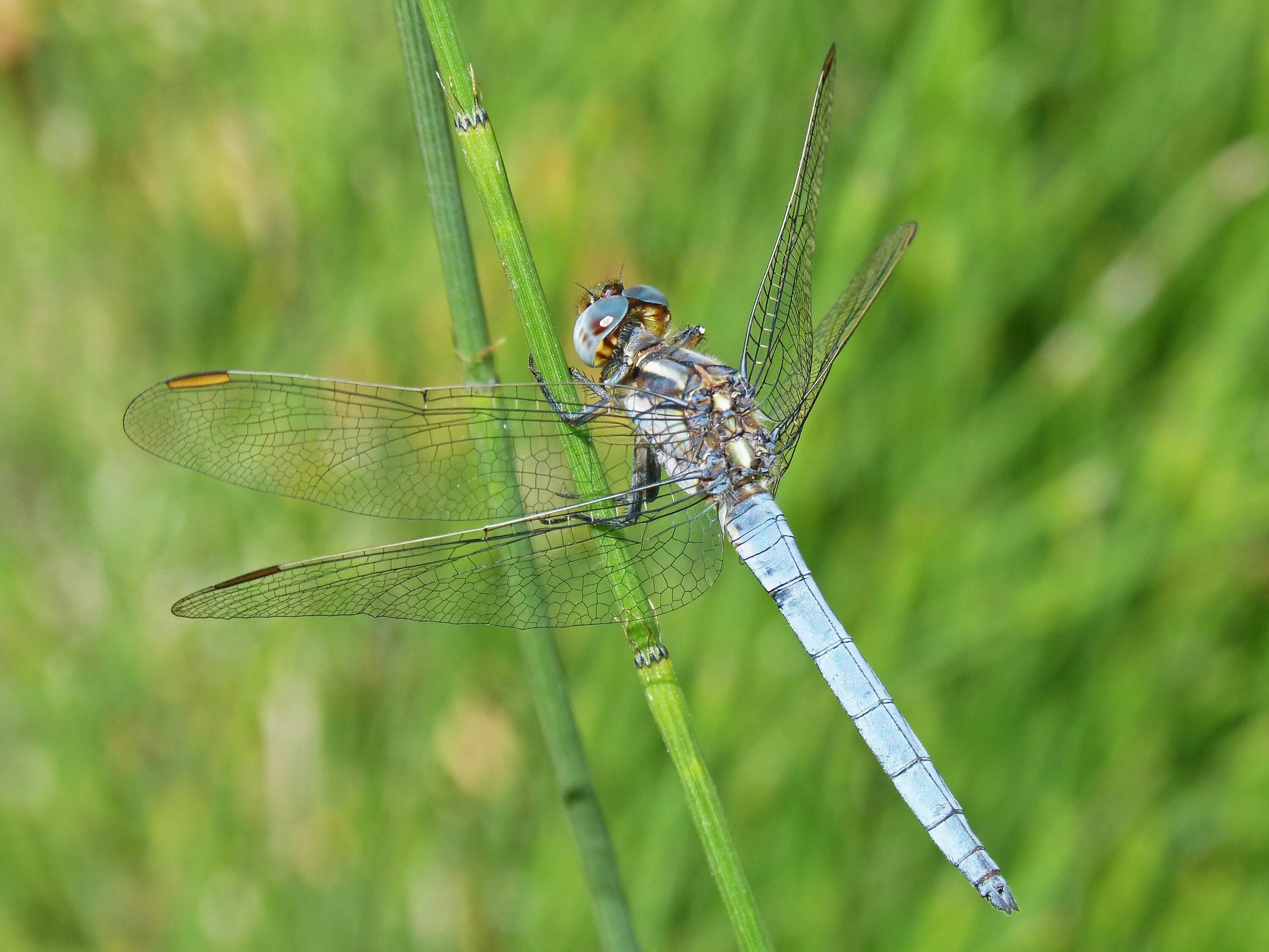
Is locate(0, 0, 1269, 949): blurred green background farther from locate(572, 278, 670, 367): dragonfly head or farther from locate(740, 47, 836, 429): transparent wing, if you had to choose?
locate(740, 47, 836, 429): transparent wing

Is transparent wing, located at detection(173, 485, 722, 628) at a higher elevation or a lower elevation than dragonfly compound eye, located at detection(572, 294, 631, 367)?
lower

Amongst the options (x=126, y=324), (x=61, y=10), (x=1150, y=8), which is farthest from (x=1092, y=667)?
(x=61, y=10)

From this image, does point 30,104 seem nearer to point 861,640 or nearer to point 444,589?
point 444,589

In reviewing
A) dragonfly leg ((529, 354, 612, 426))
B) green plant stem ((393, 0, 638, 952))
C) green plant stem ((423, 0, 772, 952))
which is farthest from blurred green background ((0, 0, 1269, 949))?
green plant stem ((423, 0, 772, 952))

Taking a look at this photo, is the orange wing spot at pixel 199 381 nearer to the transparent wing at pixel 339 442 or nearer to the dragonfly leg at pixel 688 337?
the transparent wing at pixel 339 442

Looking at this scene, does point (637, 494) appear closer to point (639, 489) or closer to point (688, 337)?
point (639, 489)

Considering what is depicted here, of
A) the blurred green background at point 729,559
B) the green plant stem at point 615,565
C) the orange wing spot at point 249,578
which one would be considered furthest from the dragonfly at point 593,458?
the blurred green background at point 729,559

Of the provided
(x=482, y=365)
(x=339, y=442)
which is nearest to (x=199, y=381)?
(x=339, y=442)
